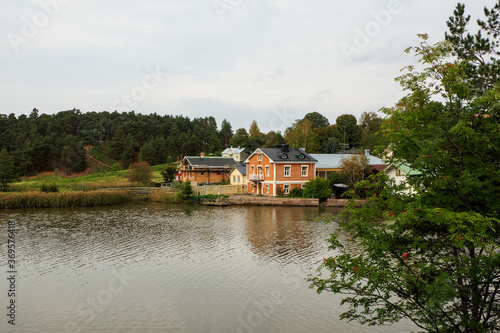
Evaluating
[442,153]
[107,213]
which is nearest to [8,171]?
[107,213]

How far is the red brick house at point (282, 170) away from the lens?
44.4 m

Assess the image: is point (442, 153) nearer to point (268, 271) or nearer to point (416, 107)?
point (416, 107)

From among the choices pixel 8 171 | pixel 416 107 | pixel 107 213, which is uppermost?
pixel 416 107

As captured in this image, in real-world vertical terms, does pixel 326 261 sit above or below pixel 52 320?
above

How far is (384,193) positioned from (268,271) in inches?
370

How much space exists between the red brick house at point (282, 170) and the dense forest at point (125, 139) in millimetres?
23719

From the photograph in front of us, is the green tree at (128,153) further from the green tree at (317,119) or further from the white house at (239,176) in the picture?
the green tree at (317,119)

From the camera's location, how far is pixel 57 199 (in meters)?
39.8

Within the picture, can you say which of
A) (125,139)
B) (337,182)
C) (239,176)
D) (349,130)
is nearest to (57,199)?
(239,176)

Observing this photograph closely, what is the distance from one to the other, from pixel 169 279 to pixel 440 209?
38.4 feet

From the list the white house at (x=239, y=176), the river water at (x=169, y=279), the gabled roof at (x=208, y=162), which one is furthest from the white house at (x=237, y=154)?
the river water at (x=169, y=279)

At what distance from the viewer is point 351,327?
11211 mm

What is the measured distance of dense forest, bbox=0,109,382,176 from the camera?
74375 mm

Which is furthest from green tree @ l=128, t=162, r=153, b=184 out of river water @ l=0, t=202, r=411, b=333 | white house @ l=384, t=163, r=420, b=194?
white house @ l=384, t=163, r=420, b=194
